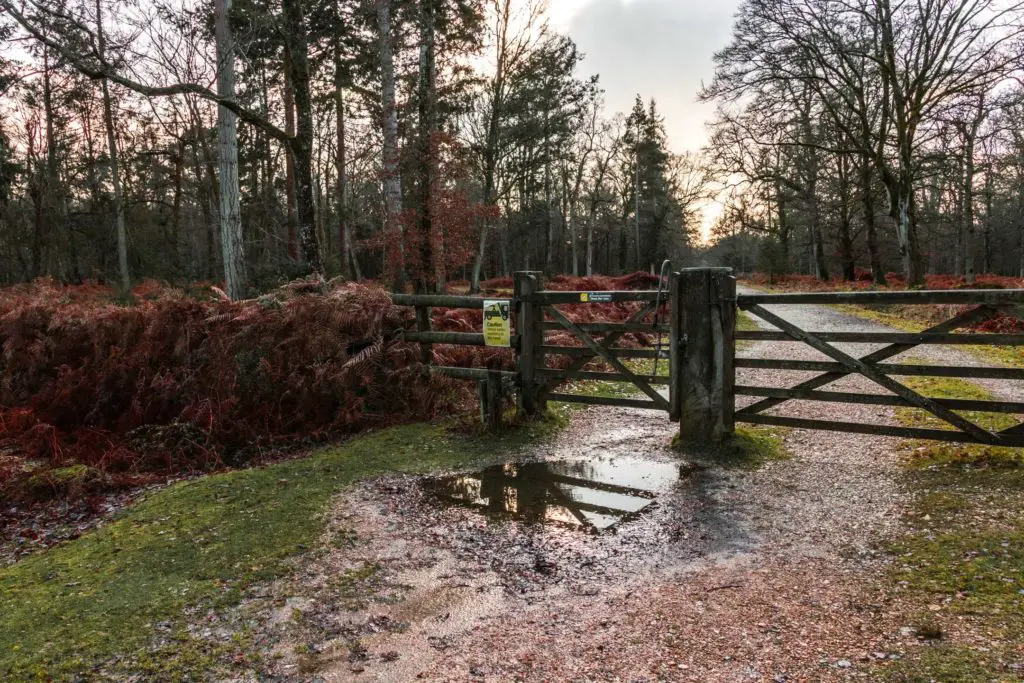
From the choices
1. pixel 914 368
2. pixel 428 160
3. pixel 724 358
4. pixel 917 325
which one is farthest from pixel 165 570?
pixel 917 325

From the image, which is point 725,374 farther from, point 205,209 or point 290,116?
point 205,209

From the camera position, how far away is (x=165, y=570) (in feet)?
12.8

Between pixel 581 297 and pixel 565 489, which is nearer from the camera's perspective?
pixel 565 489

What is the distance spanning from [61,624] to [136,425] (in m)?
4.50

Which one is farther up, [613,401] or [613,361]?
[613,361]

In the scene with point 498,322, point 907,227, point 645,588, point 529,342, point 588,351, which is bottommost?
point 645,588

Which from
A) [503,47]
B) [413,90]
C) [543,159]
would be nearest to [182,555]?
[413,90]

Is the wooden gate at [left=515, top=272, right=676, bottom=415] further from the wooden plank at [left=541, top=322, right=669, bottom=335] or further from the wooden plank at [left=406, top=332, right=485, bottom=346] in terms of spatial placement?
the wooden plank at [left=406, top=332, right=485, bottom=346]

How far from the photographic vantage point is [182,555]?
4.11 m

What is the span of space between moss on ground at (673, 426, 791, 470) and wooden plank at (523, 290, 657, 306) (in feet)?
5.03

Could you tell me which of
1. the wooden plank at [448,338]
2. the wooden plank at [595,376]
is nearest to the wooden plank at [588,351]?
the wooden plank at [595,376]

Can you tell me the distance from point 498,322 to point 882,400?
400 centimetres

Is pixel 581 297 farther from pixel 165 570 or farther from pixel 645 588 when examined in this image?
pixel 165 570

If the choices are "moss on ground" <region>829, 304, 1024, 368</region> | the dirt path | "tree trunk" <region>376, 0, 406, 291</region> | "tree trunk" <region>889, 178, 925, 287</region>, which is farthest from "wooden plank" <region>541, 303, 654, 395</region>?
"tree trunk" <region>889, 178, 925, 287</region>
